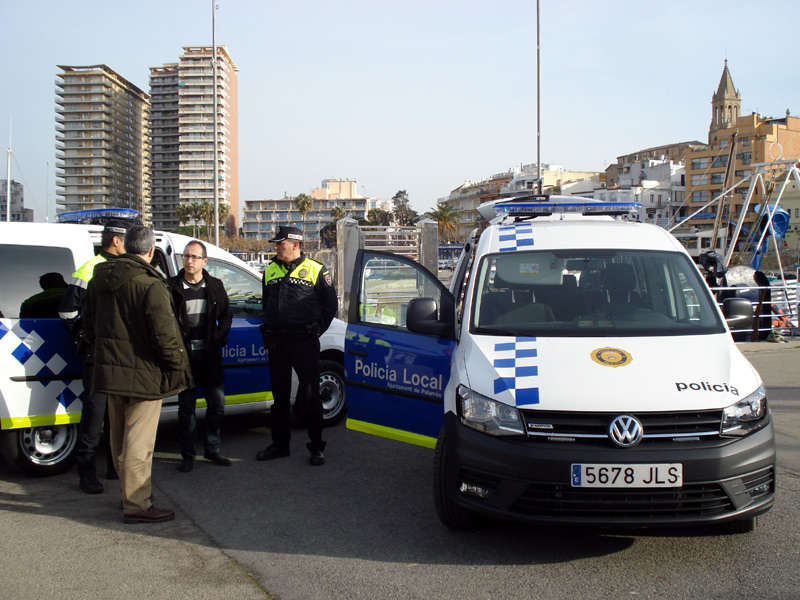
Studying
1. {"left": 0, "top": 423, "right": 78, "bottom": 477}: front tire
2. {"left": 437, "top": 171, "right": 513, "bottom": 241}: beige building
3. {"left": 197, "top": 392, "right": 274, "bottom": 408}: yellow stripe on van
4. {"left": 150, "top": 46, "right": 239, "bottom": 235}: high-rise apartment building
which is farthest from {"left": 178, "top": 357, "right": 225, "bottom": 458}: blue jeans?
{"left": 150, "top": 46, "right": 239, "bottom": 235}: high-rise apartment building

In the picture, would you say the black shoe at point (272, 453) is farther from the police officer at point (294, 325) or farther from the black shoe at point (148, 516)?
the black shoe at point (148, 516)

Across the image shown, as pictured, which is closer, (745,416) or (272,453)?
(745,416)

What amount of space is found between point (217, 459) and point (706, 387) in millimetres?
3833

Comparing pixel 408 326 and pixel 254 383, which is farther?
pixel 254 383

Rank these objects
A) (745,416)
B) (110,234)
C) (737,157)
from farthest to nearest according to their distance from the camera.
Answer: (737,157)
(110,234)
(745,416)

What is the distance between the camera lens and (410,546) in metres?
4.11

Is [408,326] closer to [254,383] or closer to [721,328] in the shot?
[721,328]

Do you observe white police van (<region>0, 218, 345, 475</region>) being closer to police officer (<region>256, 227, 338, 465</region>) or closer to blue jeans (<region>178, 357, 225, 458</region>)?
blue jeans (<region>178, 357, 225, 458</region>)

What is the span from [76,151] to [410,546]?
164m

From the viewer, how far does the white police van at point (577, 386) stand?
356cm

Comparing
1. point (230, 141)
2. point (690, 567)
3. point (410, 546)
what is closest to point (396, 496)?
point (410, 546)

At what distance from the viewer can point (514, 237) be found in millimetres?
5258

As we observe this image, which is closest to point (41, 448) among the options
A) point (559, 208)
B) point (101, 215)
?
point (101, 215)

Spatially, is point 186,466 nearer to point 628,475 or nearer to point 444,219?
point 628,475
